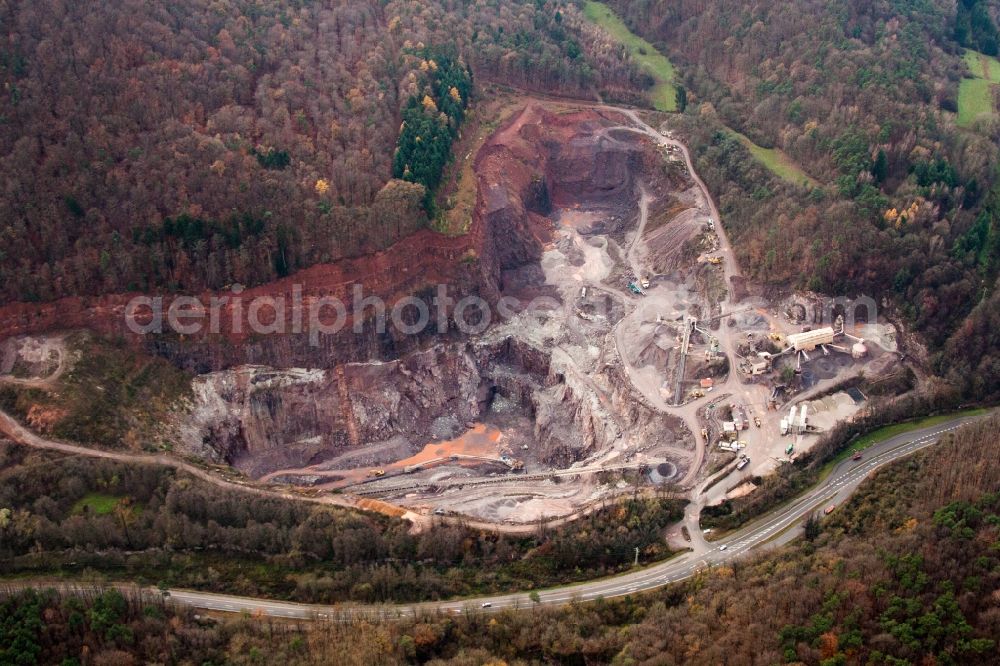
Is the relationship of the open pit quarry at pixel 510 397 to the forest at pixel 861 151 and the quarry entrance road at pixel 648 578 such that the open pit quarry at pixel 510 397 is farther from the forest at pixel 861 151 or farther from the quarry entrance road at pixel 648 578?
the forest at pixel 861 151

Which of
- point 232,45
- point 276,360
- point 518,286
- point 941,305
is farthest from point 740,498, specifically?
point 232,45

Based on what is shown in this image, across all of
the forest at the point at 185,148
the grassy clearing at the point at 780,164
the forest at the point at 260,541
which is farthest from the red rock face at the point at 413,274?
the grassy clearing at the point at 780,164

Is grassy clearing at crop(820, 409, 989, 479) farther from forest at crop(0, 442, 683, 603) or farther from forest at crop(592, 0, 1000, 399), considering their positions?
forest at crop(0, 442, 683, 603)

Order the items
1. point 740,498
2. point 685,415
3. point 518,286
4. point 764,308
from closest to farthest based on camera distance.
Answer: point 740,498, point 685,415, point 764,308, point 518,286

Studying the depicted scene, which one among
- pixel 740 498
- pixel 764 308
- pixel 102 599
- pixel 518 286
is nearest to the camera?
pixel 102 599

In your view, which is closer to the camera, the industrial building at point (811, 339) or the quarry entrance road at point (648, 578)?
the quarry entrance road at point (648, 578)

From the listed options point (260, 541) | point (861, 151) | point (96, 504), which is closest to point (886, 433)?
point (861, 151)

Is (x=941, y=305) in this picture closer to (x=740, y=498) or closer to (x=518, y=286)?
(x=740, y=498)
